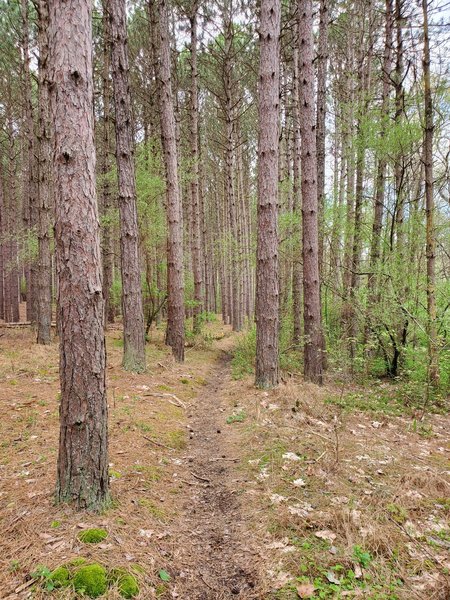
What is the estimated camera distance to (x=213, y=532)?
3283 mm

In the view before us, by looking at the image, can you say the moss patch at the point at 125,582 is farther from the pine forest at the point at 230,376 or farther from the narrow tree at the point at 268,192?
the narrow tree at the point at 268,192

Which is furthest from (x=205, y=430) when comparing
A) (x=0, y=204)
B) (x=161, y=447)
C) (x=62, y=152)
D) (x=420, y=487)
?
(x=0, y=204)

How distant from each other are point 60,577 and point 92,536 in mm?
407

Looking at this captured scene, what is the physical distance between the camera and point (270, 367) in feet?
23.7

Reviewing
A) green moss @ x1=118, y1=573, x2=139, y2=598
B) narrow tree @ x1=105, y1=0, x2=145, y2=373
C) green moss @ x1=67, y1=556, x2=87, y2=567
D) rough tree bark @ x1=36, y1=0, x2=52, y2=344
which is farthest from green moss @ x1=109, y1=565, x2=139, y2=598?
rough tree bark @ x1=36, y1=0, x2=52, y2=344

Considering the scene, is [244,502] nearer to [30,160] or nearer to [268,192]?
[268,192]

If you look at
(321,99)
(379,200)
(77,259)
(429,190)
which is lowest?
(77,259)

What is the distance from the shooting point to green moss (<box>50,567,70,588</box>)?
236 centimetres

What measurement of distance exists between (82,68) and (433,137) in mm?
7611

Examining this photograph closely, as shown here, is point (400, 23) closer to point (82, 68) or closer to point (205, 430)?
point (82, 68)

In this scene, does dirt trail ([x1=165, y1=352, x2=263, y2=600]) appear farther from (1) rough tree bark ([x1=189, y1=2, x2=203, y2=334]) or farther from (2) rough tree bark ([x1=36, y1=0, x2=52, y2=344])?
(1) rough tree bark ([x1=189, y1=2, x2=203, y2=334])

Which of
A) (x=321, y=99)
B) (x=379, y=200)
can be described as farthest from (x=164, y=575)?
(x=321, y=99)

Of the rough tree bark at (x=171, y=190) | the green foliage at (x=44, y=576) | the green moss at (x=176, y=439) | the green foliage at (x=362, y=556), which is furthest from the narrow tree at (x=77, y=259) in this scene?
the rough tree bark at (x=171, y=190)

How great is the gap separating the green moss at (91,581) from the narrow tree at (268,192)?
500 centimetres
